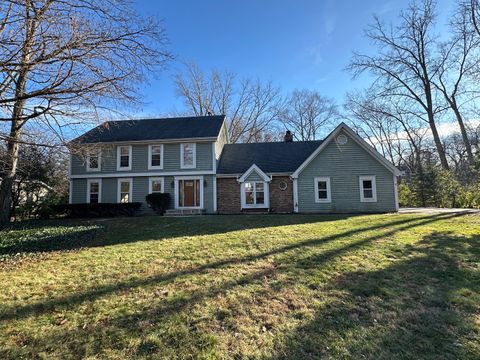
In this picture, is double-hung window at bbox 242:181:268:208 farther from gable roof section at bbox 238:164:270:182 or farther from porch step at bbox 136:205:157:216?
porch step at bbox 136:205:157:216

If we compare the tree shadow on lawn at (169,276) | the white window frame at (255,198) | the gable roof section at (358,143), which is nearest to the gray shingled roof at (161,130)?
the white window frame at (255,198)

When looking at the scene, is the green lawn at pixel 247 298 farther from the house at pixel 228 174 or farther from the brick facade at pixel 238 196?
the brick facade at pixel 238 196

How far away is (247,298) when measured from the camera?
4.84 meters

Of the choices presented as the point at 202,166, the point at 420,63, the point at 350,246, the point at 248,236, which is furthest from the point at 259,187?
the point at 420,63

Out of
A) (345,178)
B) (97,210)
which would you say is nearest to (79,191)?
(97,210)

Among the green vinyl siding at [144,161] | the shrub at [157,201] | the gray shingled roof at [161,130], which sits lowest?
the shrub at [157,201]

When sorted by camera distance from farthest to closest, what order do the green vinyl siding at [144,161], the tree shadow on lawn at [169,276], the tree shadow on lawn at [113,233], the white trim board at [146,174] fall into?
the green vinyl siding at [144,161] < the white trim board at [146,174] < the tree shadow on lawn at [113,233] < the tree shadow on lawn at [169,276]

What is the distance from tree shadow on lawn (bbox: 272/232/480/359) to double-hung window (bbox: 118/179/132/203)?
16.5 meters

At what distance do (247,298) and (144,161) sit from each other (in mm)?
16303

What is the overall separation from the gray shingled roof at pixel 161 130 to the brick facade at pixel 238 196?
343cm

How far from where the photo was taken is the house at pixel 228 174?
17406 millimetres

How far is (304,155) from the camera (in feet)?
66.3

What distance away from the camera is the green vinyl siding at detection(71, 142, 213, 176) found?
1897 cm

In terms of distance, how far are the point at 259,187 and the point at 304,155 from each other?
4335 mm
